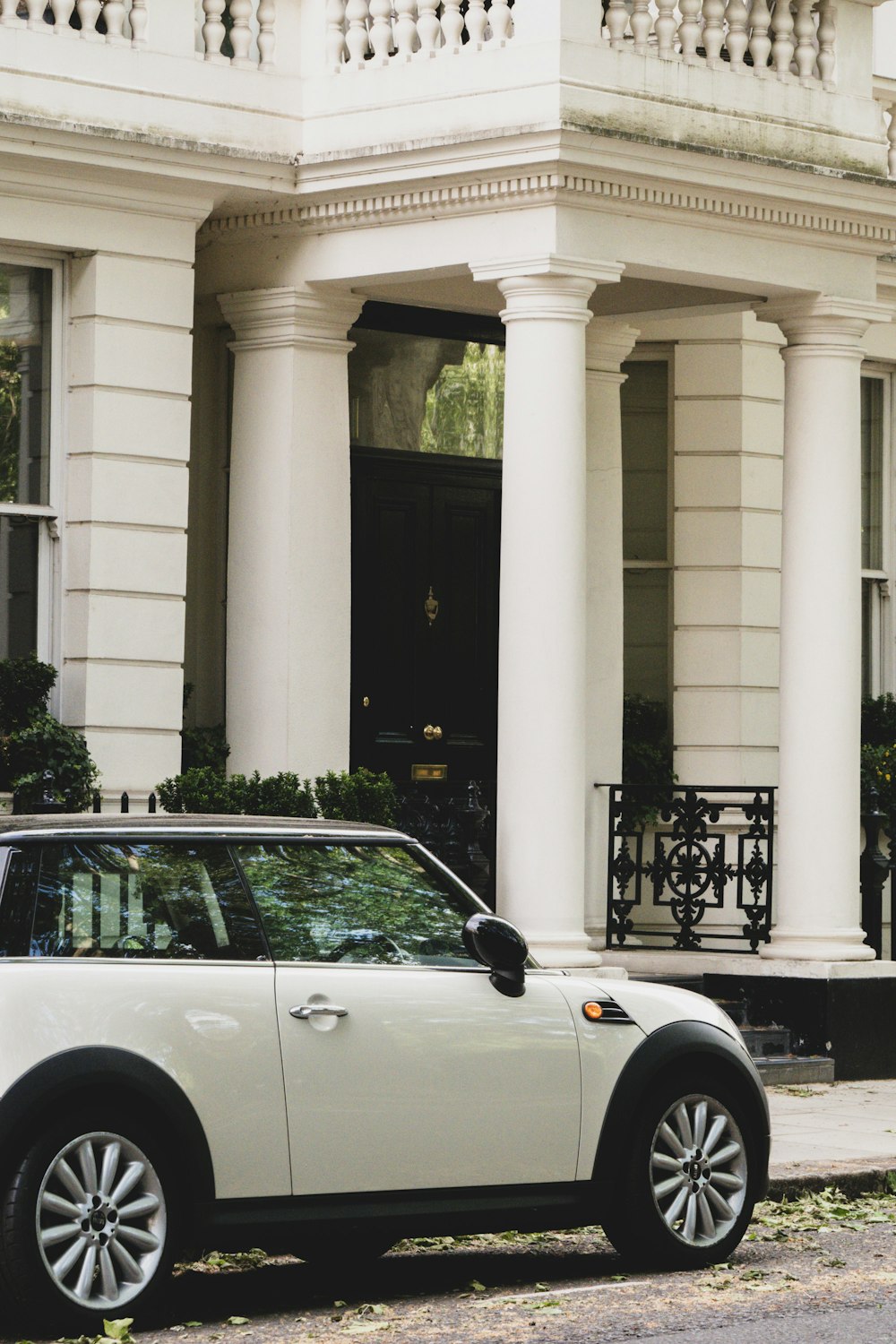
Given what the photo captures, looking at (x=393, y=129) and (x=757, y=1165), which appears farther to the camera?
(x=393, y=129)

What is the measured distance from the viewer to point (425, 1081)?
24.5 ft

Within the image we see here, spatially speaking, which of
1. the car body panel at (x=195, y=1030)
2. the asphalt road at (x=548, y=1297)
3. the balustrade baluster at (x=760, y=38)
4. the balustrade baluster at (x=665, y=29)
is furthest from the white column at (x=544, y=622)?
the car body panel at (x=195, y=1030)

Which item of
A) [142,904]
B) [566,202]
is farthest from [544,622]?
[142,904]

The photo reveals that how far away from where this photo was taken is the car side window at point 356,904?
750cm

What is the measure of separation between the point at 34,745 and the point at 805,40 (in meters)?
6.13

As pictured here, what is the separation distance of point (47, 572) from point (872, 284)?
5.32m

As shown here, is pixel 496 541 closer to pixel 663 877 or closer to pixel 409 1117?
pixel 663 877

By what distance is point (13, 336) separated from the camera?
1316 cm

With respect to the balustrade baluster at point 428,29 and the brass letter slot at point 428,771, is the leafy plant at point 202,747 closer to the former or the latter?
the brass letter slot at point 428,771

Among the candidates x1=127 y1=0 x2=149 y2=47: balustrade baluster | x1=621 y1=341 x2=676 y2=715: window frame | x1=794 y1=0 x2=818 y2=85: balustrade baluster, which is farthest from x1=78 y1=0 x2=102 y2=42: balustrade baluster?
x1=621 y1=341 x2=676 y2=715: window frame

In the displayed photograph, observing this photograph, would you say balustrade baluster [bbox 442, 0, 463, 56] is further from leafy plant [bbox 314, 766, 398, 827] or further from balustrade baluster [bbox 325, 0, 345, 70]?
leafy plant [bbox 314, 766, 398, 827]

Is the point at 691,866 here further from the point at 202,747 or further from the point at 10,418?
the point at 10,418

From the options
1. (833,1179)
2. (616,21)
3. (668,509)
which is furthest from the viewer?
(668,509)

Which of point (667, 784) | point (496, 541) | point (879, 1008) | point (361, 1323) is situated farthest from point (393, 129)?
point (361, 1323)
